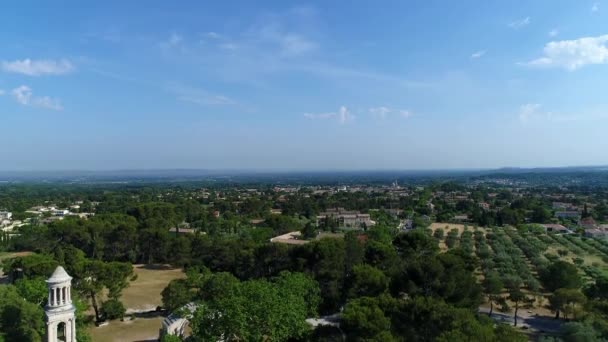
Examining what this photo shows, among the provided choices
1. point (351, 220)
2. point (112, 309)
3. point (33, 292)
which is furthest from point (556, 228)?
point (33, 292)

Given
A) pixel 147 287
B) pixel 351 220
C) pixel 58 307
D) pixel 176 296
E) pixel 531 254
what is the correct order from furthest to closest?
pixel 351 220, pixel 531 254, pixel 147 287, pixel 176 296, pixel 58 307

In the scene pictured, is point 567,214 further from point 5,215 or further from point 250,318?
point 5,215

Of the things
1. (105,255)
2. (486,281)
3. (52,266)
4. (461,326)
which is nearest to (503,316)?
(486,281)

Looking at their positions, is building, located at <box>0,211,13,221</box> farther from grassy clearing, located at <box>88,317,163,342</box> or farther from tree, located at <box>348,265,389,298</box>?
tree, located at <box>348,265,389,298</box>

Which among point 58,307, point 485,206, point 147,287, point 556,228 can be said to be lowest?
point 147,287

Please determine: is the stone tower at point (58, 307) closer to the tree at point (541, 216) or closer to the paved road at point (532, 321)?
the paved road at point (532, 321)

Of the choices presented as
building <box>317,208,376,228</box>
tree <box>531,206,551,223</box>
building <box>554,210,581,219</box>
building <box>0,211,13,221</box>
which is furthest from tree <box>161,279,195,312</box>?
building <box>554,210,581,219</box>
